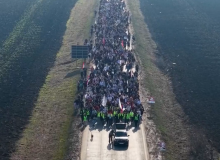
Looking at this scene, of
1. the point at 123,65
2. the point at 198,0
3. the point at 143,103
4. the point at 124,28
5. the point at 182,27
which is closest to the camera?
the point at 143,103

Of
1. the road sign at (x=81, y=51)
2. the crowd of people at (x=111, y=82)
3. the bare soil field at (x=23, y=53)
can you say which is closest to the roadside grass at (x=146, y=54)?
the crowd of people at (x=111, y=82)

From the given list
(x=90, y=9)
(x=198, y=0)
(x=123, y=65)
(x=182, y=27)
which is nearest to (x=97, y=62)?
(x=123, y=65)

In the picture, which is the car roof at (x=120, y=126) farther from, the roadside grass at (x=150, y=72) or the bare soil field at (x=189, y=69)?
the bare soil field at (x=189, y=69)

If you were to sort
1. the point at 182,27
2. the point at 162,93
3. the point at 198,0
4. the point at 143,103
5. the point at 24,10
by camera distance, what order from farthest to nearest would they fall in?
the point at 198,0 < the point at 24,10 < the point at 182,27 < the point at 162,93 < the point at 143,103

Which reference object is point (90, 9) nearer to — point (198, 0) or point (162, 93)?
point (198, 0)

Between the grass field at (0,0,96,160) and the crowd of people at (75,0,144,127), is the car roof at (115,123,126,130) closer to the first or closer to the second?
the crowd of people at (75,0,144,127)

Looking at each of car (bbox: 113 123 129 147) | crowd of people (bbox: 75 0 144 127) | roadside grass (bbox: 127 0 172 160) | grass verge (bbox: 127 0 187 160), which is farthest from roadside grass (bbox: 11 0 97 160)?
roadside grass (bbox: 127 0 172 160)

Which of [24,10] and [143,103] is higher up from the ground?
[143,103]
